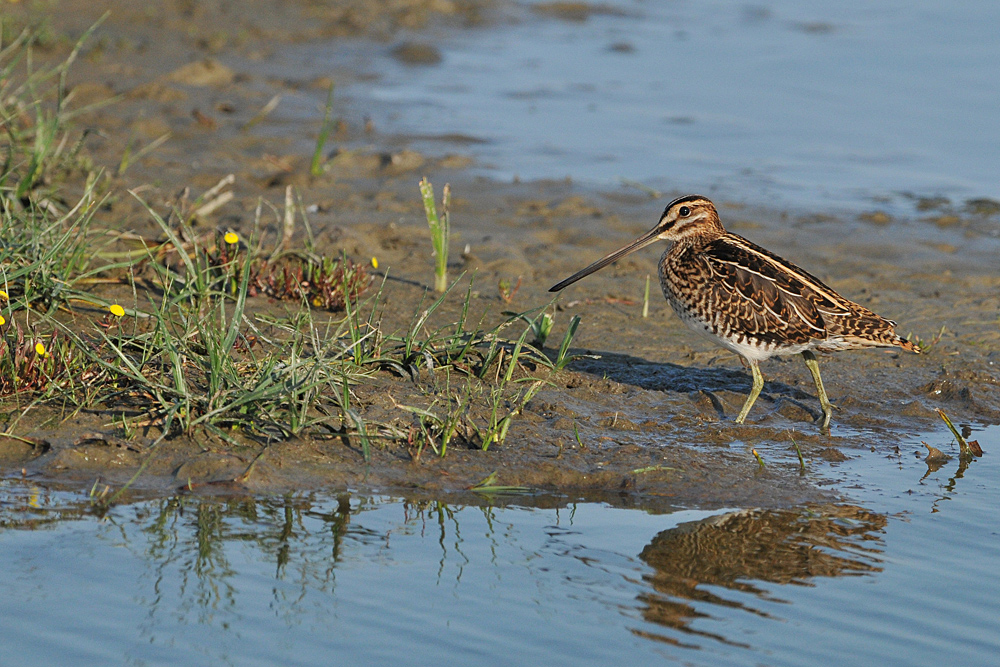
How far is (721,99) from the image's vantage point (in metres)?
13.4

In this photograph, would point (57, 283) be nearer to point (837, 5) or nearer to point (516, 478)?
point (516, 478)

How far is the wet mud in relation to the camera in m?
5.35

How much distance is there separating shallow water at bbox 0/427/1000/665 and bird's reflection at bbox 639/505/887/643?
1 centimetres

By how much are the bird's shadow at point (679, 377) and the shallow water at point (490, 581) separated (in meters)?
1.41

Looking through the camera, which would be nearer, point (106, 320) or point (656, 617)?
point (656, 617)

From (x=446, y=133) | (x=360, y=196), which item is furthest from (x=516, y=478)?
(x=446, y=133)

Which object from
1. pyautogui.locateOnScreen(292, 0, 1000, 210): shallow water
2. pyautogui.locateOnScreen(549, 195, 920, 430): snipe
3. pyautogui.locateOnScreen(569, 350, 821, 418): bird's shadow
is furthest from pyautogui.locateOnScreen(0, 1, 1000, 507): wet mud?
pyautogui.locateOnScreen(292, 0, 1000, 210): shallow water

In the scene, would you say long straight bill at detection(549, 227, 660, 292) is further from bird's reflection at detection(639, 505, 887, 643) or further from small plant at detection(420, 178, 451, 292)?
bird's reflection at detection(639, 505, 887, 643)

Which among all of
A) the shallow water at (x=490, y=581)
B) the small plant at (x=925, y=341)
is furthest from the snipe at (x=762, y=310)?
the shallow water at (x=490, y=581)

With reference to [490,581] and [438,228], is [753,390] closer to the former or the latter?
[438,228]

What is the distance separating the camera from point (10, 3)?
13312 millimetres

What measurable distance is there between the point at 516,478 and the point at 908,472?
185 cm

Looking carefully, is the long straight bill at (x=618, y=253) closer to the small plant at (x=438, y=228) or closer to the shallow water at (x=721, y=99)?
the small plant at (x=438, y=228)

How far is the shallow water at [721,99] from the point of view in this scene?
10.9 metres
